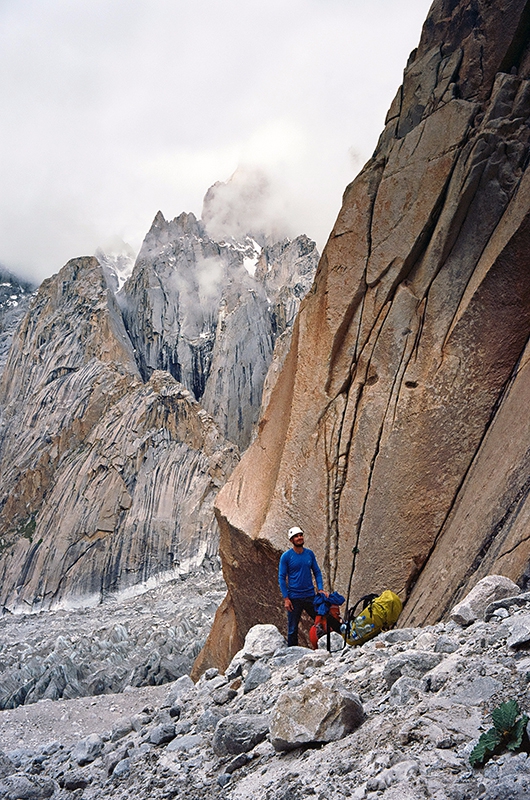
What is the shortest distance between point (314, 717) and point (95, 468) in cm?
4990

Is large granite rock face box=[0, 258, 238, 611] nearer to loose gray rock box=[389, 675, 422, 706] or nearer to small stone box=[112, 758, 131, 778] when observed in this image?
small stone box=[112, 758, 131, 778]

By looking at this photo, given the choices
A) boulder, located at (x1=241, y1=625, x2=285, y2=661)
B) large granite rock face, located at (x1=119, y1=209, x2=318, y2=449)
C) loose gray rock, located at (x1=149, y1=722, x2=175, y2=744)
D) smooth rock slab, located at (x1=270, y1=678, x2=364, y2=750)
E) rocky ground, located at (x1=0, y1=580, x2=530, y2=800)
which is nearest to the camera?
rocky ground, located at (x1=0, y1=580, x2=530, y2=800)

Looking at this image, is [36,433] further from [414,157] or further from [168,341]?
[414,157]

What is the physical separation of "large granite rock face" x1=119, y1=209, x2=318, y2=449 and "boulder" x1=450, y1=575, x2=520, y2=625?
199 ft

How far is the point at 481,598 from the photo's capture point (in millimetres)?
6152

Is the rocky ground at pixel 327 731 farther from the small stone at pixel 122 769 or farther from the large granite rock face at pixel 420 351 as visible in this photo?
the large granite rock face at pixel 420 351

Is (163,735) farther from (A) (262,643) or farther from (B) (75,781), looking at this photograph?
(A) (262,643)

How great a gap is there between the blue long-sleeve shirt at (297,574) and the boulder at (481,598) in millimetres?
2950

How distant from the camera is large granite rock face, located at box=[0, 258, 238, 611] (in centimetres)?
4675

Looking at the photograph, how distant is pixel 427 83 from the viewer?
1271 cm

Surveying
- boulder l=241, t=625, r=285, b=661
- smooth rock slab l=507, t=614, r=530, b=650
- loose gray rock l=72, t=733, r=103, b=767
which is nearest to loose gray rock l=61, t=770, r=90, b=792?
loose gray rock l=72, t=733, r=103, b=767

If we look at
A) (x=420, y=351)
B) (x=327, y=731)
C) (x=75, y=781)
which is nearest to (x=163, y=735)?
(x=75, y=781)

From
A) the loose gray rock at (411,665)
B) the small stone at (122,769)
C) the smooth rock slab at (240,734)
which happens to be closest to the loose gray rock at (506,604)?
the loose gray rock at (411,665)

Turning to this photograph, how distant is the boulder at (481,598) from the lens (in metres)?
6.01
